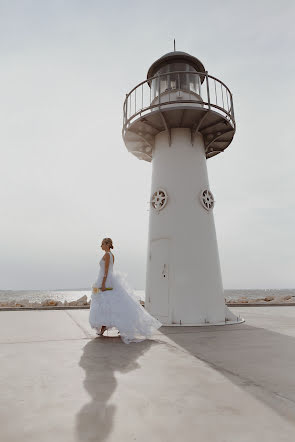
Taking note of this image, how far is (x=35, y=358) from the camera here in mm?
3848

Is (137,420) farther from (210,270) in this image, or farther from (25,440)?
(210,270)

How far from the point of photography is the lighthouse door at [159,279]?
7922 mm

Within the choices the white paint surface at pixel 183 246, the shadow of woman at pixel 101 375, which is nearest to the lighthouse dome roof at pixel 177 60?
the white paint surface at pixel 183 246

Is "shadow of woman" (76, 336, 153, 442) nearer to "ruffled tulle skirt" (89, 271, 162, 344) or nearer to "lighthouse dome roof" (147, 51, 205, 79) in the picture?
"ruffled tulle skirt" (89, 271, 162, 344)

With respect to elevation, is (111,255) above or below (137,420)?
above

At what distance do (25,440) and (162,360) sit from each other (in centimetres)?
227

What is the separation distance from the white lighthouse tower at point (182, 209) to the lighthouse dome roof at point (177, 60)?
3.18 feet

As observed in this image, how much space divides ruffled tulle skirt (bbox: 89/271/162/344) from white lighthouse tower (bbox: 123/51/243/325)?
7.92 feet

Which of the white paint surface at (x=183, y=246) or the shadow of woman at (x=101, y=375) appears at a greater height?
the white paint surface at (x=183, y=246)

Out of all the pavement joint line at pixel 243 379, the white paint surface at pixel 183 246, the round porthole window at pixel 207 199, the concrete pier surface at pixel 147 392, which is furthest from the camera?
the round porthole window at pixel 207 199

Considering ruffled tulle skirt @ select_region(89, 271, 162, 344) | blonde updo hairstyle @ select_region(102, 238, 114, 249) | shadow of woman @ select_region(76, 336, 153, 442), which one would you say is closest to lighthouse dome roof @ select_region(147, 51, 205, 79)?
blonde updo hairstyle @ select_region(102, 238, 114, 249)

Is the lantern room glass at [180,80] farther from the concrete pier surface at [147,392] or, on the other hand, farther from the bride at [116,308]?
the concrete pier surface at [147,392]

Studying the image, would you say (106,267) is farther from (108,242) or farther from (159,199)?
(159,199)

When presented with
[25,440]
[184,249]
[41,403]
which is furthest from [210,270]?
[25,440]
